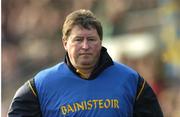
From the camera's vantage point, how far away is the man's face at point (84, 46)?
4.78 meters

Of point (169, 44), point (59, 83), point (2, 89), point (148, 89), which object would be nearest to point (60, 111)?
point (59, 83)

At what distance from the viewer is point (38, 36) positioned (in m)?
10.7

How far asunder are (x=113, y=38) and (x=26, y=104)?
16.4 feet

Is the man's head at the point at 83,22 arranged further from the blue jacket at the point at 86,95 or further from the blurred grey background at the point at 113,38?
the blurred grey background at the point at 113,38

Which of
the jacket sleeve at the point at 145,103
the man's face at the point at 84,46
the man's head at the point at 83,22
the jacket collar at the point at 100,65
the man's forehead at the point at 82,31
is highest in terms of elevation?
the man's head at the point at 83,22

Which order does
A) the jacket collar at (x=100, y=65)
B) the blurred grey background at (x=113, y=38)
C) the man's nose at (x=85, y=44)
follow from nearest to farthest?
the man's nose at (x=85, y=44)
the jacket collar at (x=100, y=65)
the blurred grey background at (x=113, y=38)

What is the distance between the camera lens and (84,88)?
4898mm

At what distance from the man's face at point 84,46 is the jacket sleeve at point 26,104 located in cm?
32

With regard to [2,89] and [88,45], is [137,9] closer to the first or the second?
[2,89]

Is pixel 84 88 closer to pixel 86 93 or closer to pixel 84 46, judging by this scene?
pixel 86 93

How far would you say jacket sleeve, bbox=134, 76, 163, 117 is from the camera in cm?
493

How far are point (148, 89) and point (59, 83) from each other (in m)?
0.53

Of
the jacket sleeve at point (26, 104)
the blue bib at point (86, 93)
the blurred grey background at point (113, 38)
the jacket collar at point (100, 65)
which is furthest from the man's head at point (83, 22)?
the blurred grey background at point (113, 38)

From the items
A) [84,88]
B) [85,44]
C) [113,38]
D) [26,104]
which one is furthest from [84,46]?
[113,38]
